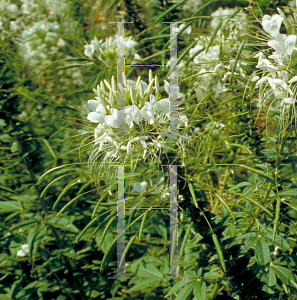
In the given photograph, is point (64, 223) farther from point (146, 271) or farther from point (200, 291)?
point (200, 291)

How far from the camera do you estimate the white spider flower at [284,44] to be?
0.63 meters

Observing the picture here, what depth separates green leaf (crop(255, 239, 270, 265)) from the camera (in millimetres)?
742

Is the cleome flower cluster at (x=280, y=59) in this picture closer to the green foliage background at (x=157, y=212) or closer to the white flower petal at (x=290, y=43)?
the white flower petal at (x=290, y=43)

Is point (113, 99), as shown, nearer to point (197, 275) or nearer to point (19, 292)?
point (197, 275)

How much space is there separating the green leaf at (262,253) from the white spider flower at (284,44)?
A: 1.67ft

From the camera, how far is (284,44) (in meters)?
0.65

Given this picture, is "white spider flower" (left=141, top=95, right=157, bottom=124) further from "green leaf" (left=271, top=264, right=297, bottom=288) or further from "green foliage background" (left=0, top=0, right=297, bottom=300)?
"green leaf" (left=271, top=264, right=297, bottom=288)

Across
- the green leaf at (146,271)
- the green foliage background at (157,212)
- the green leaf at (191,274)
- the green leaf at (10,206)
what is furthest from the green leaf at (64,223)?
the green leaf at (191,274)

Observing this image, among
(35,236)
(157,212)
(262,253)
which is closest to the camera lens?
(262,253)

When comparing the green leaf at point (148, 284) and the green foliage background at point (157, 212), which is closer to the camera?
the green foliage background at point (157, 212)

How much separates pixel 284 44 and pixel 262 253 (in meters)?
0.55

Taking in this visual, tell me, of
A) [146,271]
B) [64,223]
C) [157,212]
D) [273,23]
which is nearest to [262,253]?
[157,212]

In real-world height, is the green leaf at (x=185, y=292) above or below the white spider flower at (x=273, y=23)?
below

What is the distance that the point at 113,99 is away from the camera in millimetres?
680
